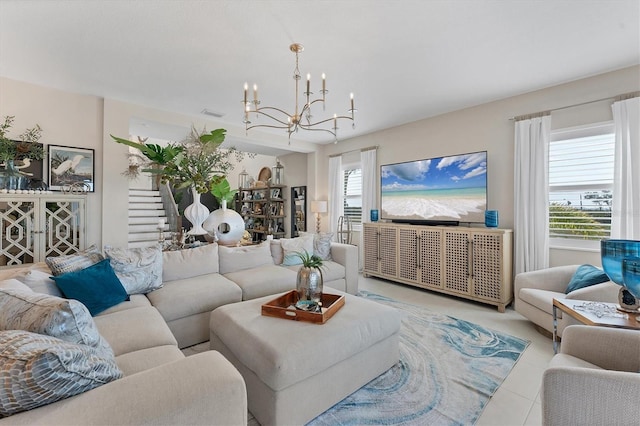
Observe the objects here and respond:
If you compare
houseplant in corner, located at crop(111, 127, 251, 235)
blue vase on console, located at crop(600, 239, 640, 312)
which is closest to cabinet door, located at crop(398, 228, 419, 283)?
blue vase on console, located at crop(600, 239, 640, 312)

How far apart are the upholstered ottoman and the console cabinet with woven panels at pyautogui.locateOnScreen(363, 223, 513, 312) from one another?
196 cm

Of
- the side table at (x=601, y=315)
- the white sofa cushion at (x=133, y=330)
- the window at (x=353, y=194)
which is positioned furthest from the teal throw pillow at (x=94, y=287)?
the window at (x=353, y=194)

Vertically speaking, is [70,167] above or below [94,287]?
above

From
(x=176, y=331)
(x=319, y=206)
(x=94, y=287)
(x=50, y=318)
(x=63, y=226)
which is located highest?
(x=319, y=206)

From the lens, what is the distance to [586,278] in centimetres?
250

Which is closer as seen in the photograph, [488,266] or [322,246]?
[488,266]

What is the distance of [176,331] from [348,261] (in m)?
2.16

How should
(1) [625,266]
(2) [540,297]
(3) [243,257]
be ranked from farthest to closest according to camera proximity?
1. (3) [243,257]
2. (2) [540,297]
3. (1) [625,266]

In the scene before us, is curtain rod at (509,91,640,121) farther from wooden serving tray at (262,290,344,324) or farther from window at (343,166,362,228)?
wooden serving tray at (262,290,344,324)

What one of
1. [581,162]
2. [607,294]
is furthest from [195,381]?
[581,162]

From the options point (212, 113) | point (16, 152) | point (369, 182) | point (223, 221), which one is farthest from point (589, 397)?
point (16, 152)

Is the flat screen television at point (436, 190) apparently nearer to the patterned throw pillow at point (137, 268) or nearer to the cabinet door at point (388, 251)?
the cabinet door at point (388, 251)

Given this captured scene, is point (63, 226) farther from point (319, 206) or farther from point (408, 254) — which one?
point (408, 254)

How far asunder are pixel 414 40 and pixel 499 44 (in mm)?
745
